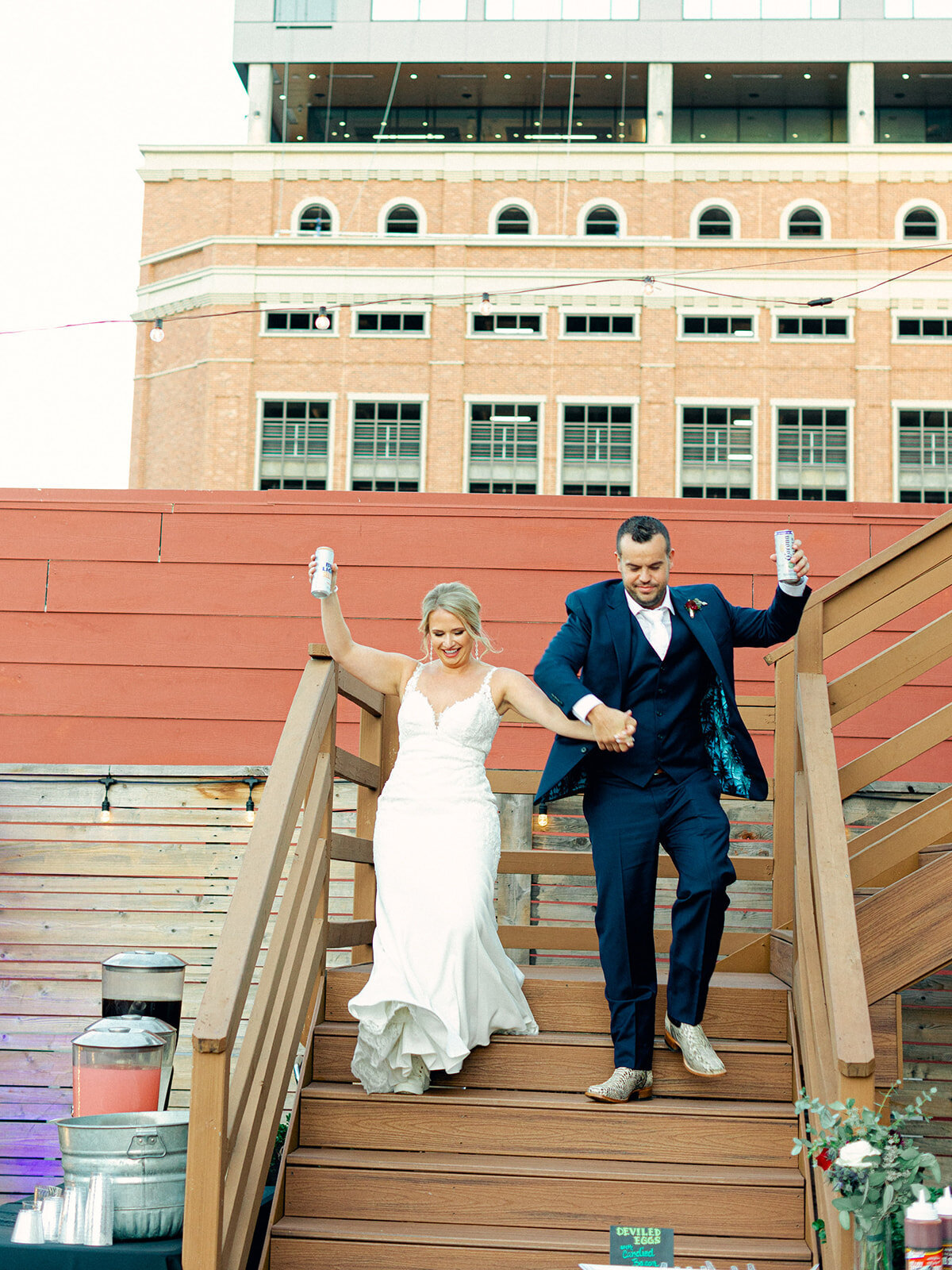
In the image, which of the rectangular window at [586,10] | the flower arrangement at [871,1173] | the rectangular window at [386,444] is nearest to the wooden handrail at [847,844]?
the flower arrangement at [871,1173]

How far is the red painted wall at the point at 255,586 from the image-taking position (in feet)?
21.4

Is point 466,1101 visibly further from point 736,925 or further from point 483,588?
point 483,588

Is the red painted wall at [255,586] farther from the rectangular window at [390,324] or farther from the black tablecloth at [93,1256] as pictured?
the rectangular window at [390,324]

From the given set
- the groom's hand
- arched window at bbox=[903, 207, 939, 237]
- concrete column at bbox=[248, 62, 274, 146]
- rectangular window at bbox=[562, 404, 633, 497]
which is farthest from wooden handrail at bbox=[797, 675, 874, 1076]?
concrete column at bbox=[248, 62, 274, 146]

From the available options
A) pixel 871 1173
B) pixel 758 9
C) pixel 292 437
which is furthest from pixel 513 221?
pixel 871 1173

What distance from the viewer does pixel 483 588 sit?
6.70 meters

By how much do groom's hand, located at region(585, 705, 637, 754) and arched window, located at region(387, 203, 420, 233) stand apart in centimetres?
2936

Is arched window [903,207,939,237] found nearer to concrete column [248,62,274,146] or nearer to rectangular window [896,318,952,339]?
rectangular window [896,318,952,339]

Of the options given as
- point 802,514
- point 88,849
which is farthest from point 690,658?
point 88,849

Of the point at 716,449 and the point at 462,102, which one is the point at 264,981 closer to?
the point at 716,449

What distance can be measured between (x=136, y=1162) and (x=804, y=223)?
31.0 m

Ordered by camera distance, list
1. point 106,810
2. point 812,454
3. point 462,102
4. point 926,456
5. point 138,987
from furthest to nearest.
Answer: point 462,102, point 812,454, point 926,456, point 106,810, point 138,987

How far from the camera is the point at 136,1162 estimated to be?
3.16m

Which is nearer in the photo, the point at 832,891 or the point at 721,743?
the point at 832,891
